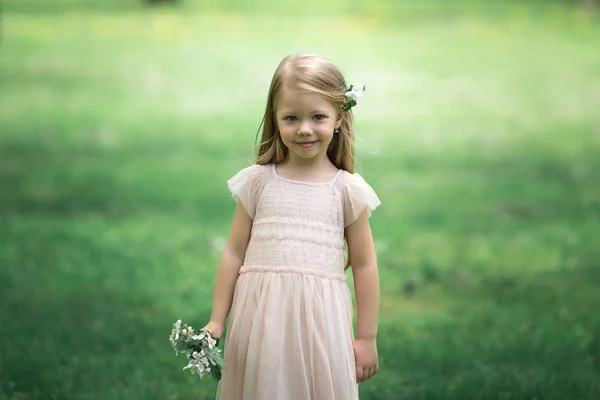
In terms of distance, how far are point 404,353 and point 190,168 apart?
505 centimetres

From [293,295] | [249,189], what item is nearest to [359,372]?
[293,295]

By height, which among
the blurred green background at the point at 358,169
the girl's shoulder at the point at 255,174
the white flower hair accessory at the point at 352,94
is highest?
the white flower hair accessory at the point at 352,94

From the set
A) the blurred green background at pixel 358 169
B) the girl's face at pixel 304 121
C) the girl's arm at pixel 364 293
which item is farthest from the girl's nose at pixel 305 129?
the blurred green background at pixel 358 169

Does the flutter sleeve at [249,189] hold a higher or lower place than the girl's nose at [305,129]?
lower

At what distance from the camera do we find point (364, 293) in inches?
143

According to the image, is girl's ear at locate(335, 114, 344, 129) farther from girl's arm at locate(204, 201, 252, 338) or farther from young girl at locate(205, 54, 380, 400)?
girl's arm at locate(204, 201, 252, 338)

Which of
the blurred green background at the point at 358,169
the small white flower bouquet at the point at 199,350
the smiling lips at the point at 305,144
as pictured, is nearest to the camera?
the small white flower bouquet at the point at 199,350

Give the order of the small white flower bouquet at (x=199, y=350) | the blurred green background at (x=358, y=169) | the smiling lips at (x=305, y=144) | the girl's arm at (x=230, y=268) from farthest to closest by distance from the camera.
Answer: the blurred green background at (x=358, y=169) → the girl's arm at (x=230, y=268) → the smiling lips at (x=305, y=144) → the small white flower bouquet at (x=199, y=350)

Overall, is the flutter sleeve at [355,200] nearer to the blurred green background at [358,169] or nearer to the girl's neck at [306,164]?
the girl's neck at [306,164]

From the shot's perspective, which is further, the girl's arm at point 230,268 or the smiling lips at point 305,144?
Answer: the girl's arm at point 230,268

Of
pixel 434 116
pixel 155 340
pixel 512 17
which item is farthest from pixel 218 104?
pixel 155 340

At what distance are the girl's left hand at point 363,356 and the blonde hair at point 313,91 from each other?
0.56m

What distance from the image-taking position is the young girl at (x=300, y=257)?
3.46m

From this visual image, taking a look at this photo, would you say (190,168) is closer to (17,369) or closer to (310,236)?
(17,369)
